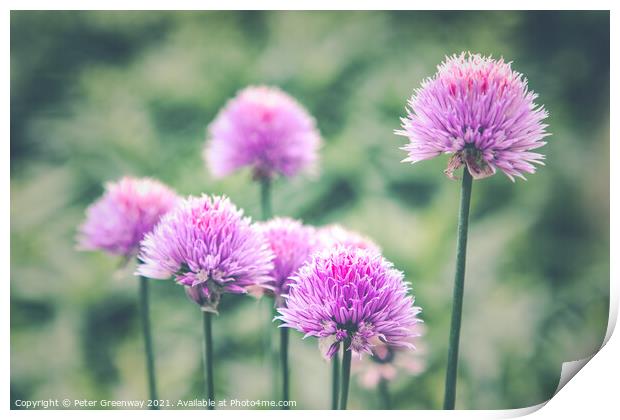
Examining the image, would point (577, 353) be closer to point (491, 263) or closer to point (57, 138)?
point (491, 263)

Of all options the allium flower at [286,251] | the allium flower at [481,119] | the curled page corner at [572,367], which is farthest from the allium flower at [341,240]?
the curled page corner at [572,367]

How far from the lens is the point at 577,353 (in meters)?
1.04

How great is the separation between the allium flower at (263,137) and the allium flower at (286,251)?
20 cm

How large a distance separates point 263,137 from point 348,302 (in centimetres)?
36

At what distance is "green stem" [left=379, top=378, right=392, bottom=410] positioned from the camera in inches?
37.0

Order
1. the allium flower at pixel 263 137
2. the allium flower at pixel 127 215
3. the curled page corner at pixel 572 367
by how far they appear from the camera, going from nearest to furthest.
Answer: the allium flower at pixel 127 215 < the allium flower at pixel 263 137 < the curled page corner at pixel 572 367

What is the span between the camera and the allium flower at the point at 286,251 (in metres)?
0.74

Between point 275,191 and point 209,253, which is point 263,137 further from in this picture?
point 209,253

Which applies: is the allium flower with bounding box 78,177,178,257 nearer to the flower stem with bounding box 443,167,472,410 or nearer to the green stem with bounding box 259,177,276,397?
the green stem with bounding box 259,177,276,397

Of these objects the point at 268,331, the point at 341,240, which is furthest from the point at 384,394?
the point at 341,240

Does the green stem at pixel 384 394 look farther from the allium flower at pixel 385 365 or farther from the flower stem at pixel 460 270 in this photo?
the flower stem at pixel 460 270

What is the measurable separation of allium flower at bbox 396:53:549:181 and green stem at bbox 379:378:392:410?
0.40 metres

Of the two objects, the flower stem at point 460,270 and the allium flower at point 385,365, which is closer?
the flower stem at point 460,270

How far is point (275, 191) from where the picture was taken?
1099 millimetres
